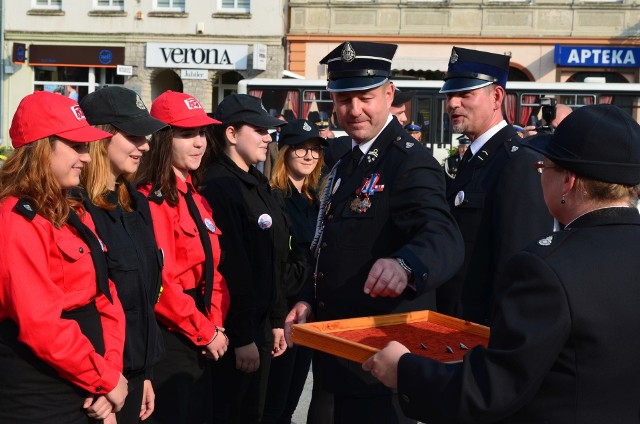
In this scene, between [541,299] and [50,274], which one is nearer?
[541,299]

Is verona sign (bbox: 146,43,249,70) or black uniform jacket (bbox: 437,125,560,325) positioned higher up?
verona sign (bbox: 146,43,249,70)

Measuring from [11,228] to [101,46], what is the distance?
91.7 feet

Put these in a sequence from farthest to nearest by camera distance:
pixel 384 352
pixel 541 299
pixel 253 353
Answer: pixel 253 353 < pixel 384 352 < pixel 541 299

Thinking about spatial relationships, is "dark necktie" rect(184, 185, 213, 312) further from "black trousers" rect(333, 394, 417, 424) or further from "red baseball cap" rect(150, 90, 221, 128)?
"black trousers" rect(333, 394, 417, 424)

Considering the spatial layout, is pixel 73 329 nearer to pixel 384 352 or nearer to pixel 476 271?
pixel 384 352

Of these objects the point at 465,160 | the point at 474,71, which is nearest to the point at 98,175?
the point at 465,160

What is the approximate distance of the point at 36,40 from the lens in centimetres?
3044

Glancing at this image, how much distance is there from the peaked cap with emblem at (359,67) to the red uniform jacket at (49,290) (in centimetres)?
128

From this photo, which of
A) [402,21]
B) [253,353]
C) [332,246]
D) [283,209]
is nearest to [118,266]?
[332,246]

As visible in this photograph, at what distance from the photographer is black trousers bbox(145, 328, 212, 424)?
4.32m

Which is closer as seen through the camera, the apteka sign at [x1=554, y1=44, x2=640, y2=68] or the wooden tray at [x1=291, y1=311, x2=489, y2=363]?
the wooden tray at [x1=291, y1=311, x2=489, y2=363]

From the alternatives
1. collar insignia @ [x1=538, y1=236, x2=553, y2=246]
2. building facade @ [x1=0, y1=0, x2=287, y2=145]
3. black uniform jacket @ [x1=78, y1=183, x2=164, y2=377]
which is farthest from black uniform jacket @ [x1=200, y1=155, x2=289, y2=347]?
building facade @ [x1=0, y1=0, x2=287, y2=145]

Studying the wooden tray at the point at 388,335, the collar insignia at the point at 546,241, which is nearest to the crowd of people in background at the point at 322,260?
the collar insignia at the point at 546,241

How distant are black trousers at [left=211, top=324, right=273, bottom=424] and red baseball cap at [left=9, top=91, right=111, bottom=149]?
5.94 ft
